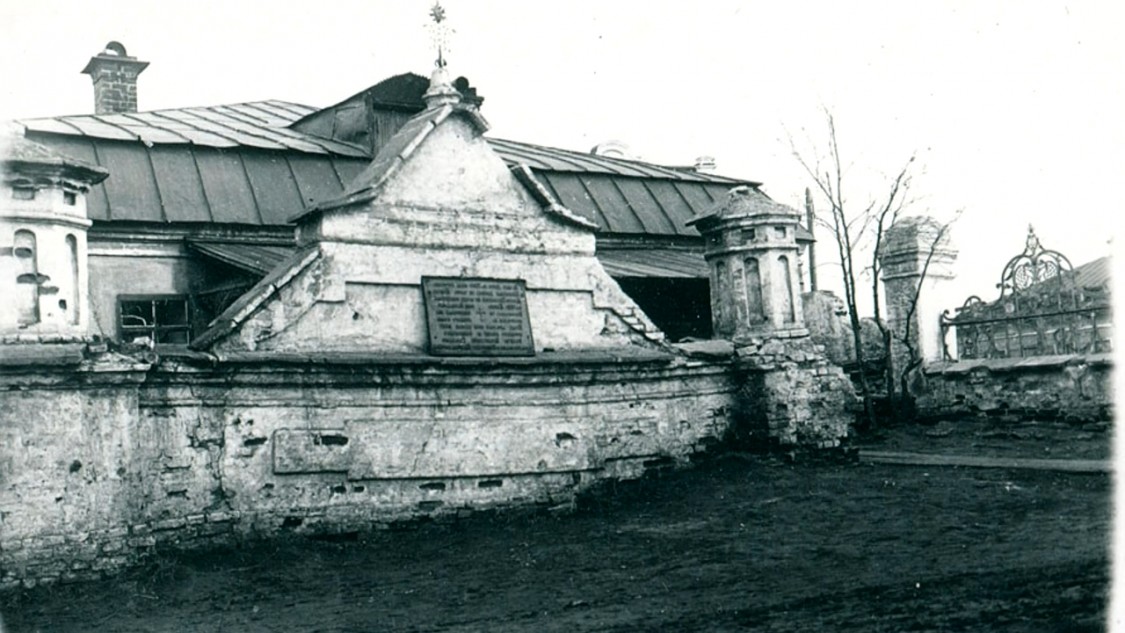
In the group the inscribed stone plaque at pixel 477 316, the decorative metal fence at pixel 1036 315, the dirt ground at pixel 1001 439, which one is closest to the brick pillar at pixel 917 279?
the decorative metal fence at pixel 1036 315

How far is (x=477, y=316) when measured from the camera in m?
10.3

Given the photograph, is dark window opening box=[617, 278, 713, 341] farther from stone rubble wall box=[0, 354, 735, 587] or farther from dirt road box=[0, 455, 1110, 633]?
dirt road box=[0, 455, 1110, 633]

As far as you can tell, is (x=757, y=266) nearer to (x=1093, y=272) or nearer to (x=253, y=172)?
(x=253, y=172)

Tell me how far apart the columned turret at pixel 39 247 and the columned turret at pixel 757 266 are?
6.36 metres

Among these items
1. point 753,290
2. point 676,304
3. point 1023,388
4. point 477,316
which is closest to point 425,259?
point 477,316

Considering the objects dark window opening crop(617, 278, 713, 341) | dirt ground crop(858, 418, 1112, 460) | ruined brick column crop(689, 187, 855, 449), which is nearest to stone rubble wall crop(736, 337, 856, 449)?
ruined brick column crop(689, 187, 855, 449)

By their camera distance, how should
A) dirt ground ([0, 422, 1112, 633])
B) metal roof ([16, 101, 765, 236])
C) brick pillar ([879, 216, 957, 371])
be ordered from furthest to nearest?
1. brick pillar ([879, 216, 957, 371])
2. metal roof ([16, 101, 765, 236])
3. dirt ground ([0, 422, 1112, 633])

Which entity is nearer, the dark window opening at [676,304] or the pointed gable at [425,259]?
the pointed gable at [425,259]

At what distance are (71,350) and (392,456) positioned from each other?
9.07ft

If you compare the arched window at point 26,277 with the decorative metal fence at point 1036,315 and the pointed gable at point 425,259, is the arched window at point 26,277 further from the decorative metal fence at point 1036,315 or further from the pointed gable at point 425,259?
the decorative metal fence at point 1036,315

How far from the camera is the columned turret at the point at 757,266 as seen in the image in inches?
459

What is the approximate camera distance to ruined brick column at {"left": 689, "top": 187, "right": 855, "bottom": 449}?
11469 mm

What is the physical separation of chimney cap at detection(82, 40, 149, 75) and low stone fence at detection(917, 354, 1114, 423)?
513 inches

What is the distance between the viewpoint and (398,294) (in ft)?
32.8
